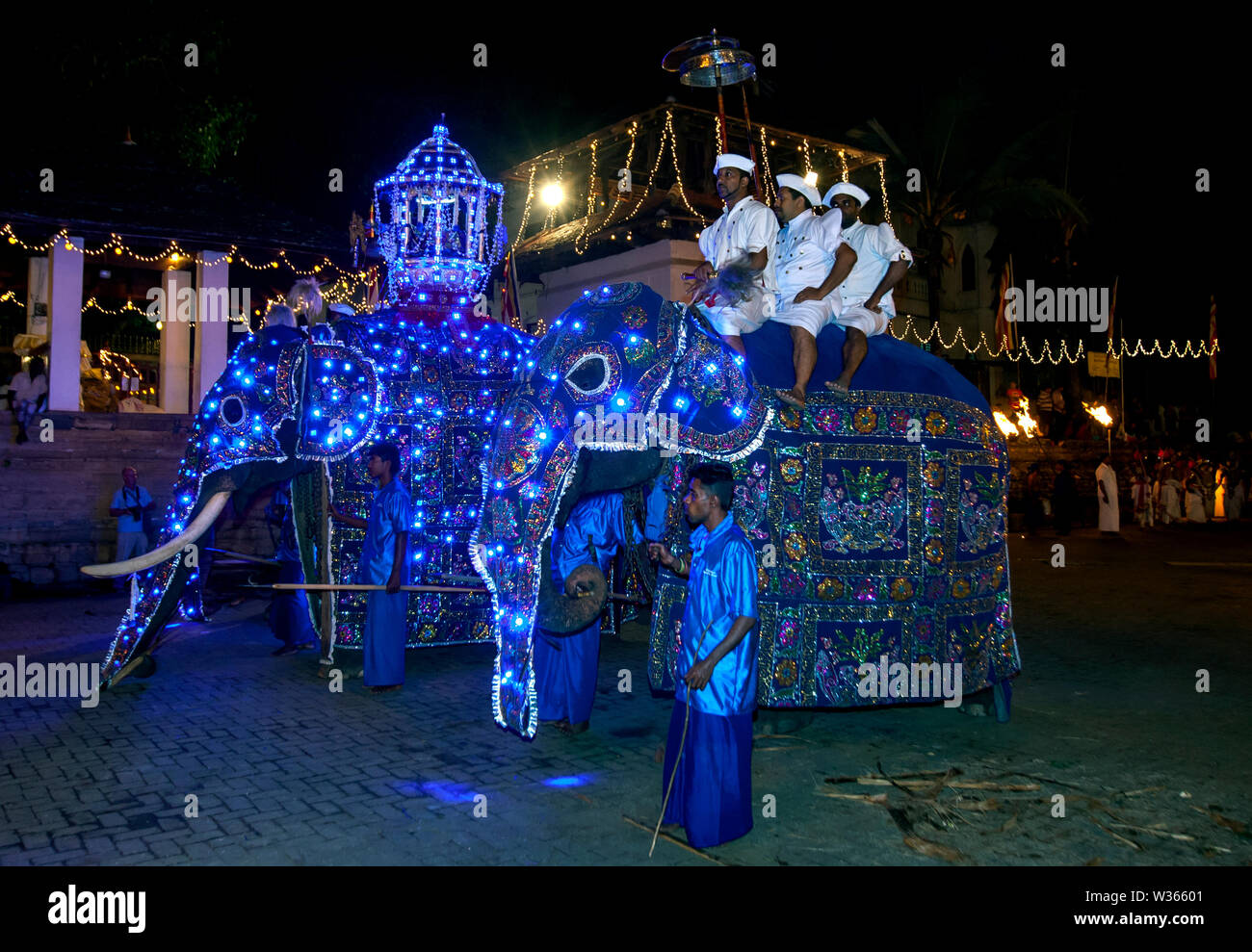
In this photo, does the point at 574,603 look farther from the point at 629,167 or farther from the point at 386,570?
the point at 629,167

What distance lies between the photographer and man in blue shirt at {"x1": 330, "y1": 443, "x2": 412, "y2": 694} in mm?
7207

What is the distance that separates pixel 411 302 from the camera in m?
9.20

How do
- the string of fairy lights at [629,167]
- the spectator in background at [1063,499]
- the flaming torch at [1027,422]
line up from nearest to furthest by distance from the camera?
1. the string of fairy lights at [629,167]
2. the spectator in background at [1063,499]
3. the flaming torch at [1027,422]

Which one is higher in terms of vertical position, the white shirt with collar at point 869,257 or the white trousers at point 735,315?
the white shirt with collar at point 869,257

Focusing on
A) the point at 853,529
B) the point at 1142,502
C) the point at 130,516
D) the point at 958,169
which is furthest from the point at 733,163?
the point at 1142,502

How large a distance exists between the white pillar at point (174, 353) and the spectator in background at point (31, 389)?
327 cm

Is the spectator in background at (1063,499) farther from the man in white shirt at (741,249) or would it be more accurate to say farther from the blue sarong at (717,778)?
the blue sarong at (717,778)

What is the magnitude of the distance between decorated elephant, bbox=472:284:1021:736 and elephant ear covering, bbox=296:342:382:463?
257 cm

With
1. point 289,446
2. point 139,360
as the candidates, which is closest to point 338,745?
point 289,446

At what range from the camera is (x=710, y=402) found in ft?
18.7

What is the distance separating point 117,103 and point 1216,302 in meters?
35.4

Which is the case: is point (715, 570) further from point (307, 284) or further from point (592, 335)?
point (307, 284)

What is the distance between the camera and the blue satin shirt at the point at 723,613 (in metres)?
4.29

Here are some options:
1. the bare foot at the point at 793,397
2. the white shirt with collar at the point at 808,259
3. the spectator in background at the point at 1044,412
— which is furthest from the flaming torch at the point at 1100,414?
the bare foot at the point at 793,397
